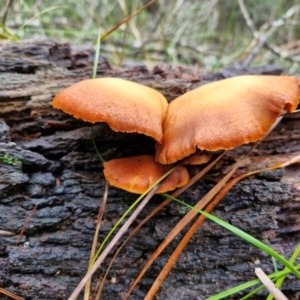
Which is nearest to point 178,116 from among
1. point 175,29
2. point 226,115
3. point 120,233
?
point 226,115

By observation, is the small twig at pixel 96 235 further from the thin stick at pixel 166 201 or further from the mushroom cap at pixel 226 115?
the mushroom cap at pixel 226 115

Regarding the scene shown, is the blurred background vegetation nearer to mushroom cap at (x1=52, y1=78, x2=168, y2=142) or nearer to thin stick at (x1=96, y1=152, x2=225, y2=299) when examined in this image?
mushroom cap at (x1=52, y1=78, x2=168, y2=142)

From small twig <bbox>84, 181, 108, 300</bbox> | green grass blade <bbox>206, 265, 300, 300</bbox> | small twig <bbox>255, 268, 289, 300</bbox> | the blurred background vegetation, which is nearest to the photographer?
small twig <bbox>255, 268, 289, 300</bbox>

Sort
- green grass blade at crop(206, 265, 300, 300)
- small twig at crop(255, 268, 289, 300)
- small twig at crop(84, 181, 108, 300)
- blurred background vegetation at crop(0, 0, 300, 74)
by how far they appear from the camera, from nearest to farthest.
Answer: small twig at crop(255, 268, 289, 300) < green grass blade at crop(206, 265, 300, 300) < small twig at crop(84, 181, 108, 300) < blurred background vegetation at crop(0, 0, 300, 74)

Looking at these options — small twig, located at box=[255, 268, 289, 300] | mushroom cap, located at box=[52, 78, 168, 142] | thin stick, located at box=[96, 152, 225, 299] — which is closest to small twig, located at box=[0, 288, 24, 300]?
thin stick, located at box=[96, 152, 225, 299]

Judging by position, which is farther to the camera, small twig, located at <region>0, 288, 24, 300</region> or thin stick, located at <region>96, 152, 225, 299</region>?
thin stick, located at <region>96, 152, 225, 299</region>

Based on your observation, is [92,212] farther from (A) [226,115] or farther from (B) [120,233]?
(A) [226,115]

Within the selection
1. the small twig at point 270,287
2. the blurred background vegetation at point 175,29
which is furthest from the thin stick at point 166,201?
the blurred background vegetation at point 175,29

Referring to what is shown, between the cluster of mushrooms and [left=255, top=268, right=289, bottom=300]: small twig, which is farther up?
the cluster of mushrooms

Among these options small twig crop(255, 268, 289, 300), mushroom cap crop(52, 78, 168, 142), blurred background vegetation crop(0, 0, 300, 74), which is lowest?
small twig crop(255, 268, 289, 300)
